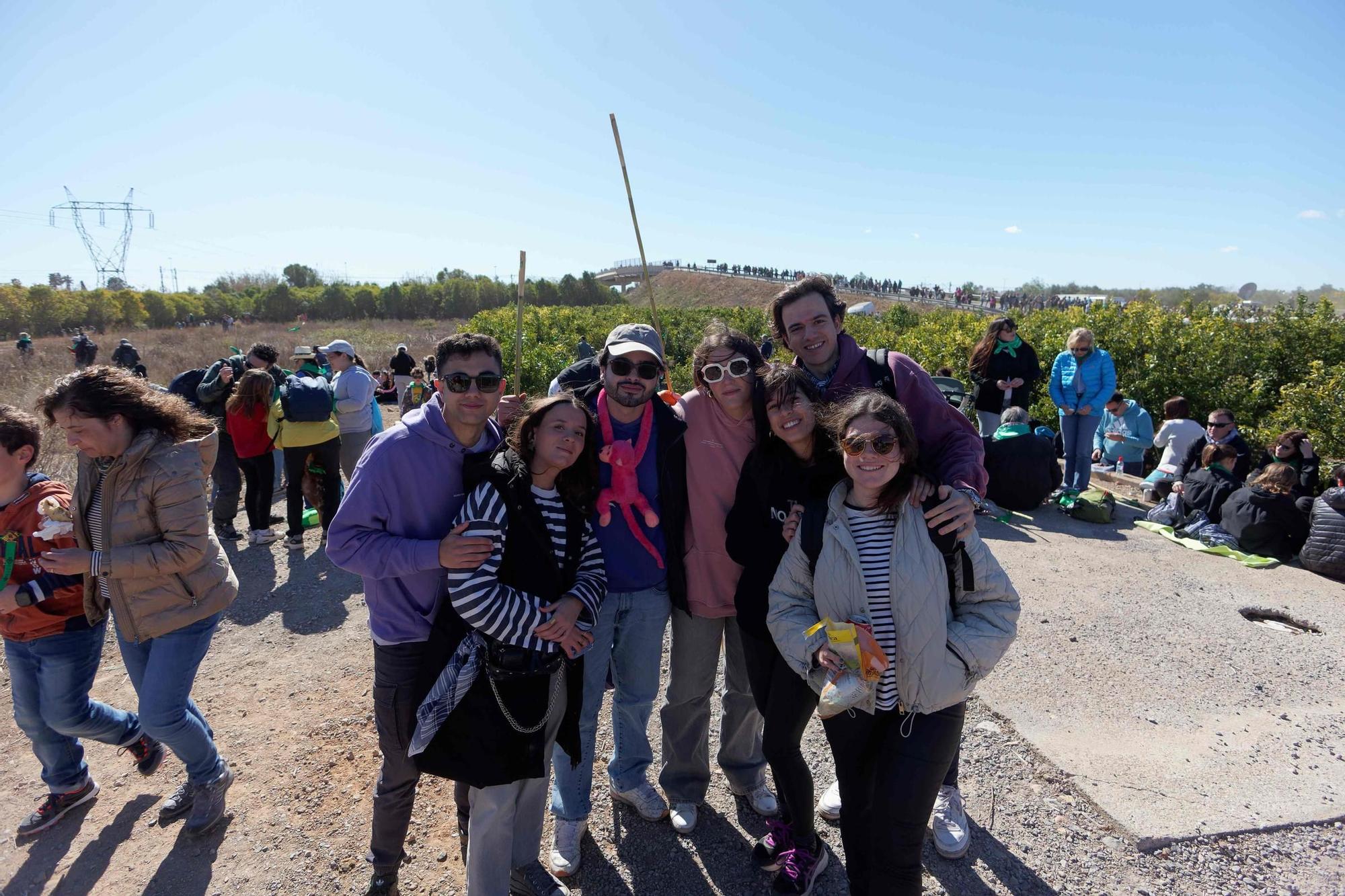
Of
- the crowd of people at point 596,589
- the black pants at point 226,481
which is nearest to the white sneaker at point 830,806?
the crowd of people at point 596,589

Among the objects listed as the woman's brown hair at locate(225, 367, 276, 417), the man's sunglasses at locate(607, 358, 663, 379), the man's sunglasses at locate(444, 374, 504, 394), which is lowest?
the woman's brown hair at locate(225, 367, 276, 417)

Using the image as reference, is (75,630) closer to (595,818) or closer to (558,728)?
(558,728)

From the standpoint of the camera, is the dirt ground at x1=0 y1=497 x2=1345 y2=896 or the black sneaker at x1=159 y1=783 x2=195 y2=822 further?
the black sneaker at x1=159 y1=783 x2=195 y2=822

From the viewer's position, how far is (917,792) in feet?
6.33

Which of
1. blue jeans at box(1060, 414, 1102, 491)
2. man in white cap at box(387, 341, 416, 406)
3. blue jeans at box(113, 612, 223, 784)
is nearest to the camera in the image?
blue jeans at box(113, 612, 223, 784)

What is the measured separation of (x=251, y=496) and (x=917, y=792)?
6.65m

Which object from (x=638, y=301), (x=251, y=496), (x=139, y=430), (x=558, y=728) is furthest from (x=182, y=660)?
(x=638, y=301)

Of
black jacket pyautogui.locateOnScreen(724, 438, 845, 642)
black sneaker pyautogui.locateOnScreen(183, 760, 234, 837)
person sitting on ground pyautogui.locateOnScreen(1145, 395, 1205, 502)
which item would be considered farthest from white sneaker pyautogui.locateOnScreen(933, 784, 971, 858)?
person sitting on ground pyautogui.locateOnScreen(1145, 395, 1205, 502)

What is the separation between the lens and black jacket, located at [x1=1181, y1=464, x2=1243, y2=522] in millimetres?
6164

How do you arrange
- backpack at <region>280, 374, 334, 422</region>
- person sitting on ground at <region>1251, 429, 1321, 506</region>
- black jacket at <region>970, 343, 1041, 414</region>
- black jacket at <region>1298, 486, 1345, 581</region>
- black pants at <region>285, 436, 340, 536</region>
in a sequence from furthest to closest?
black jacket at <region>970, 343, 1041, 414</region> → person sitting on ground at <region>1251, 429, 1321, 506</region> → black pants at <region>285, 436, 340, 536</region> → backpack at <region>280, 374, 334, 422</region> → black jacket at <region>1298, 486, 1345, 581</region>

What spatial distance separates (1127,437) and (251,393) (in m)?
10.6

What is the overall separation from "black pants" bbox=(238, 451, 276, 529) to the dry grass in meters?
3.53

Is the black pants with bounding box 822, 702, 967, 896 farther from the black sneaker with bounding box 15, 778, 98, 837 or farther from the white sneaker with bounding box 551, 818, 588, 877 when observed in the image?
the black sneaker with bounding box 15, 778, 98, 837

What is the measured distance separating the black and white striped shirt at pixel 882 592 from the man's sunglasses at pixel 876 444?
0.24 metres
